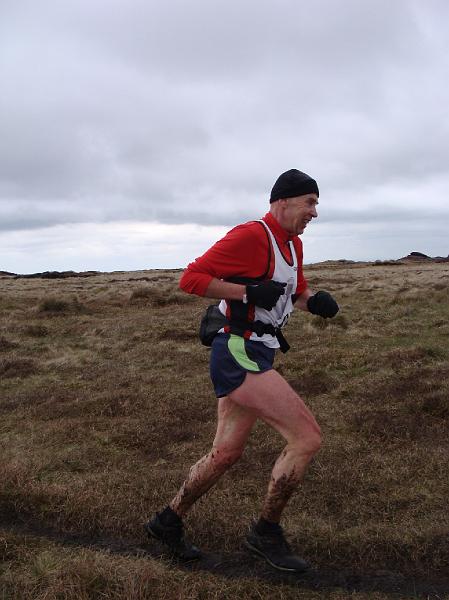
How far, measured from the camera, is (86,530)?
453 centimetres

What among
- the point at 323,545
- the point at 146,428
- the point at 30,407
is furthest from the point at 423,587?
the point at 30,407

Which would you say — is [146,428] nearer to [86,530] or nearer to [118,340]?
[86,530]

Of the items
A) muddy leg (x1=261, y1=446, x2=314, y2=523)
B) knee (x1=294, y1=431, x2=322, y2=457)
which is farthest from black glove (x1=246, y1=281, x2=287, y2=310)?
muddy leg (x1=261, y1=446, x2=314, y2=523)

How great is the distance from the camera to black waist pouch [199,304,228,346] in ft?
12.5

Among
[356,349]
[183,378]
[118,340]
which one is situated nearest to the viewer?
[183,378]

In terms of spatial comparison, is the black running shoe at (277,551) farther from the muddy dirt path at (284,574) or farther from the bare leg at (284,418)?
the bare leg at (284,418)

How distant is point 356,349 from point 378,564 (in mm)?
7852

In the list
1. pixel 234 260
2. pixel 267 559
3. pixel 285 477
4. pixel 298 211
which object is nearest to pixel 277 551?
pixel 267 559

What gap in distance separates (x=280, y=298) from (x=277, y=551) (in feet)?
5.74

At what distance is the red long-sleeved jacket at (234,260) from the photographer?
361cm

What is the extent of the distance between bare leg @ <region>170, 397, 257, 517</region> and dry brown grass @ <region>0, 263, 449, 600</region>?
57 cm

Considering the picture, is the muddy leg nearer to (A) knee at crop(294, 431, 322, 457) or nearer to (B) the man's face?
(A) knee at crop(294, 431, 322, 457)

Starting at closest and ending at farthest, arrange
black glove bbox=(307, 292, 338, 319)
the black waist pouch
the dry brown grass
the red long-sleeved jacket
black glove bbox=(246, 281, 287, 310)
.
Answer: black glove bbox=(246, 281, 287, 310) → the red long-sleeved jacket → the dry brown grass → the black waist pouch → black glove bbox=(307, 292, 338, 319)

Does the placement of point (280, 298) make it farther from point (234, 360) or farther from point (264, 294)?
point (234, 360)
